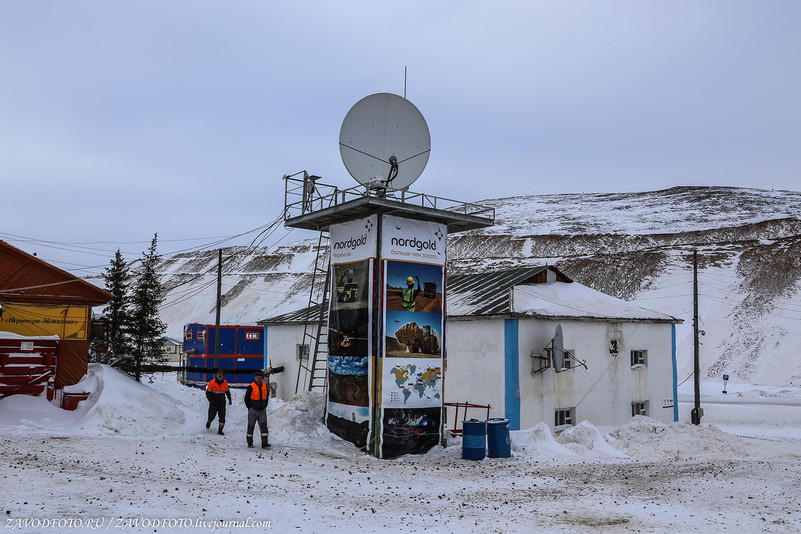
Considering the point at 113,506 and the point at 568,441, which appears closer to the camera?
the point at 113,506

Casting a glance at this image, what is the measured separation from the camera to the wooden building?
18516 mm

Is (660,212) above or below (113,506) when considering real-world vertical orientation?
above

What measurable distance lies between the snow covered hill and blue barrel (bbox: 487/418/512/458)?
122 feet

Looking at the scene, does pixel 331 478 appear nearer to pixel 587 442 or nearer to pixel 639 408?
pixel 587 442

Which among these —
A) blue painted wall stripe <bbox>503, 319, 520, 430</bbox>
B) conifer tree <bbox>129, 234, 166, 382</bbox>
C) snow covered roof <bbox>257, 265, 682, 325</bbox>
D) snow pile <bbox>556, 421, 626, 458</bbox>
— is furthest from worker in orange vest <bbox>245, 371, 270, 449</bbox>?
conifer tree <bbox>129, 234, 166, 382</bbox>

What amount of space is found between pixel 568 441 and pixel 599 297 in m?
10.1

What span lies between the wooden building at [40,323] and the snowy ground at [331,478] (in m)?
0.87

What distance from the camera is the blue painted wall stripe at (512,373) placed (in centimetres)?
2114

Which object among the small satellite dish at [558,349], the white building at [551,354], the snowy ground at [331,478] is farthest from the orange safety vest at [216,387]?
the small satellite dish at [558,349]

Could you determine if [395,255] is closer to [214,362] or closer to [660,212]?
[214,362]

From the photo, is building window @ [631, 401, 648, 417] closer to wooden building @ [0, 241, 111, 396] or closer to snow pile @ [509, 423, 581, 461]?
snow pile @ [509, 423, 581, 461]

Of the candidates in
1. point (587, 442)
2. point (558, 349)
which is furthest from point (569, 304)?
point (587, 442)

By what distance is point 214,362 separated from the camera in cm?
3353

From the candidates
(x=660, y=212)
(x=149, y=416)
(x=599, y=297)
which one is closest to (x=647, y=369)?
(x=599, y=297)
